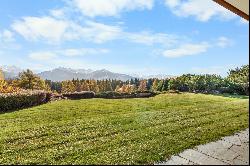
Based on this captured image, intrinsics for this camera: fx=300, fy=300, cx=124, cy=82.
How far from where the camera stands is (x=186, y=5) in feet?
18.5

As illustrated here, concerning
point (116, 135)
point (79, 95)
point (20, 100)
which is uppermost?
point (79, 95)

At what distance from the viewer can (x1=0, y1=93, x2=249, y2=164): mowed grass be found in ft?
14.6

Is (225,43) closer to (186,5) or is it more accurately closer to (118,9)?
(186,5)

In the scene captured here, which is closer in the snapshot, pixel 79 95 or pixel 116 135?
pixel 116 135

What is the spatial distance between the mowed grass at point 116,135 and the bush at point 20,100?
11.0 ft

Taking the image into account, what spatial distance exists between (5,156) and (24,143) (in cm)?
82

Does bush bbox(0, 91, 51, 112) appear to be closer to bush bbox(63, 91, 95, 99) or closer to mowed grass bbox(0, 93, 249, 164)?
bush bbox(63, 91, 95, 99)

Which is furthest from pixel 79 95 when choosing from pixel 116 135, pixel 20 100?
pixel 116 135

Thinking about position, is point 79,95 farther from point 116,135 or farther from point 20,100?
point 116,135

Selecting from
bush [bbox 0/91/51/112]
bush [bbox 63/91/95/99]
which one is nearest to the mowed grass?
bush [bbox 0/91/51/112]

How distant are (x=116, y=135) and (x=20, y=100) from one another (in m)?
7.15

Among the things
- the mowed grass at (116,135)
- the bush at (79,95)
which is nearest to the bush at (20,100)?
the bush at (79,95)

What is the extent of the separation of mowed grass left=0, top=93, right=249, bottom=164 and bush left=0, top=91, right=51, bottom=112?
3343mm

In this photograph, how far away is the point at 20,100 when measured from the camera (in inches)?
462
